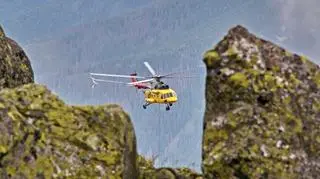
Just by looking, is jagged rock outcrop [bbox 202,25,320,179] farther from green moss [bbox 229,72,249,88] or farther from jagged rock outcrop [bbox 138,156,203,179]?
jagged rock outcrop [bbox 138,156,203,179]

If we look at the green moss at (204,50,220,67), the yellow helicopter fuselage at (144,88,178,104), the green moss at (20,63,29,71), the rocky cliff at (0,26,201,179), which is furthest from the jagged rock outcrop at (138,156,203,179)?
the yellow helicopter fuselage at (144,88,178,104)

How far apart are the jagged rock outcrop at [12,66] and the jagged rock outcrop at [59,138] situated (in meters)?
4.82

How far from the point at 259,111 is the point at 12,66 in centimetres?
885

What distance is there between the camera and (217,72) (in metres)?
16.3

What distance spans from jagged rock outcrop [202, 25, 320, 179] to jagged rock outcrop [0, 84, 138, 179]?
193 cm

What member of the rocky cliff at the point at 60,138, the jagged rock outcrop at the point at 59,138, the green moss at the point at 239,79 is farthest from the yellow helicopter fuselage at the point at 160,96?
the green moss at the point at 239,79

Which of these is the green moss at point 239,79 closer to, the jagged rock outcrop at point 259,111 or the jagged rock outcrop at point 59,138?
the jagged rock outcrop at point 259,111

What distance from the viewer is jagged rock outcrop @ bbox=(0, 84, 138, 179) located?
1537cm

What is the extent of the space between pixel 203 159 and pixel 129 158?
6.02ft

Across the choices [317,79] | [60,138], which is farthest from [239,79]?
[60,138]

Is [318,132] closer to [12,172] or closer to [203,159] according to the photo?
[203,159]

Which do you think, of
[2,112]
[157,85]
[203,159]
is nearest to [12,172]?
[2,112]

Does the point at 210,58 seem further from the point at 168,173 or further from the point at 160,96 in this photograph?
the point at 160,96

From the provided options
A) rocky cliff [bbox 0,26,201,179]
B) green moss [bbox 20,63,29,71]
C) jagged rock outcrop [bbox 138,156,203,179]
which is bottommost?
jagged rock outcrop [bbox 138,156,203,179]
